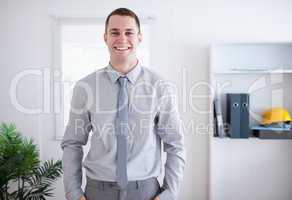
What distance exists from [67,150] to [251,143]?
77.6 inches

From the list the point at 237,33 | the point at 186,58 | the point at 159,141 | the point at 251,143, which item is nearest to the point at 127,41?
the point at 159,141

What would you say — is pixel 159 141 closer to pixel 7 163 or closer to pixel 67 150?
pixel 67 150

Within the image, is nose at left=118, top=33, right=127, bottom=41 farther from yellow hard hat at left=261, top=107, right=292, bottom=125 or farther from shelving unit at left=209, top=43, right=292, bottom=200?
yellow hard hat at left=261, top=107, right=292, bottom=125

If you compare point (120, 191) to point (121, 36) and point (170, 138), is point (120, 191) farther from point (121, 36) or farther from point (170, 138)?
point (121, 36)

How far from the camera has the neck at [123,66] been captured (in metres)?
1.35

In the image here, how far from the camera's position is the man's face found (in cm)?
127

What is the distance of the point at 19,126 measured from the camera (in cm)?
291

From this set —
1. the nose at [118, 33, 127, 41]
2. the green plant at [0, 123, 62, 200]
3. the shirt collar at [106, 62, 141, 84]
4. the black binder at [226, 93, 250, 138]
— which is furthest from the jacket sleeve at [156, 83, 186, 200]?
the green plant at [0, 123, 62, 200]

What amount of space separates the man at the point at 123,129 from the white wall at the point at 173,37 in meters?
1.46

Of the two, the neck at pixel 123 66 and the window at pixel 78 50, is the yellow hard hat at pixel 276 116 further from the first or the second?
the neck at pixel 123 66

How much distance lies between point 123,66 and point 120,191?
0.55 meters

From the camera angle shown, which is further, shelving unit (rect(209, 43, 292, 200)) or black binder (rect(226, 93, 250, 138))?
shelving unit (rect(209, 43, 292, 200))

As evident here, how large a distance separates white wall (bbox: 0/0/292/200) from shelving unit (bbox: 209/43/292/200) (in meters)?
0.12

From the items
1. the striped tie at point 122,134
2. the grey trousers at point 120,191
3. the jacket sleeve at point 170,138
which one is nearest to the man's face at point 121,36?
the striped tie at point 122,134
